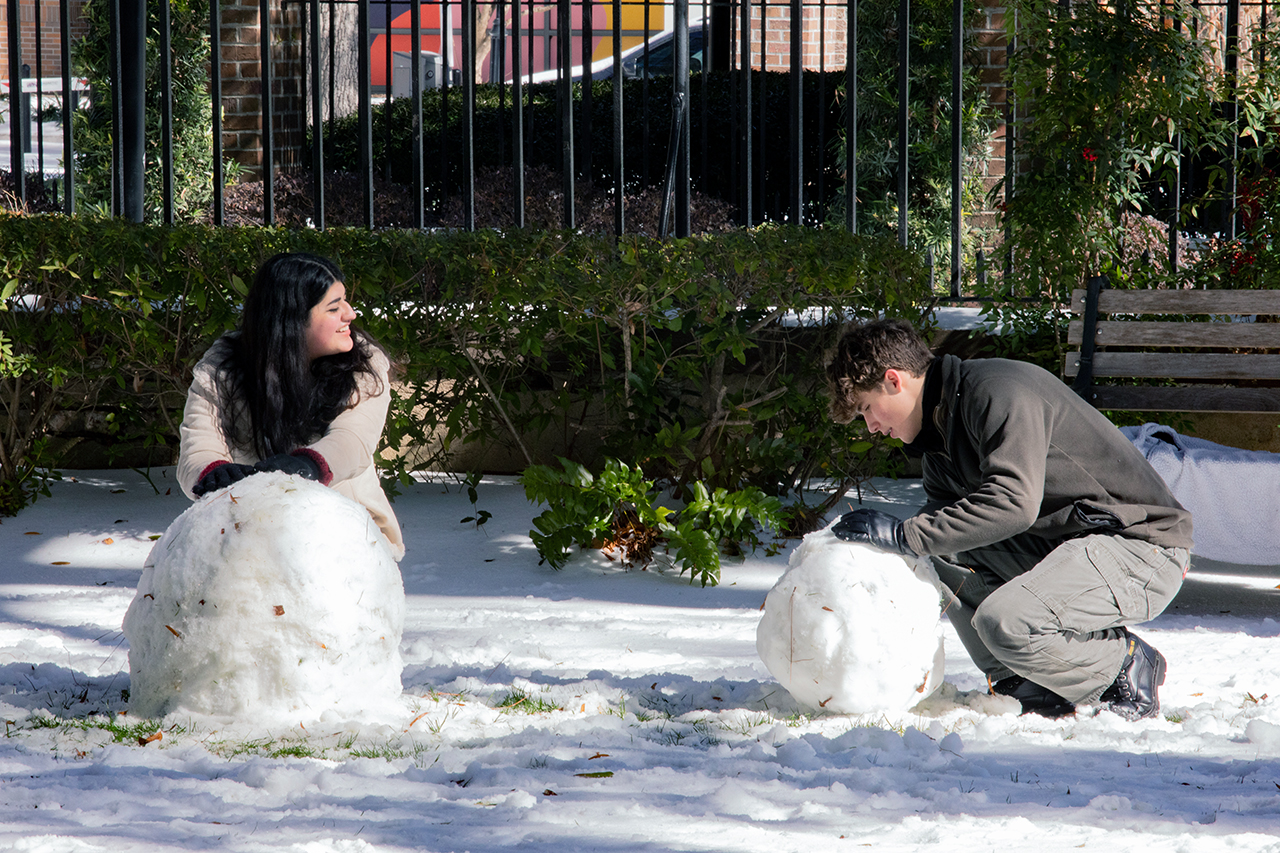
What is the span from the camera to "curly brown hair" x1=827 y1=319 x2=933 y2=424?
121 inches

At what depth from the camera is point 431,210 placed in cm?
1021

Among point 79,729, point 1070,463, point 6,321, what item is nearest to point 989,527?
point 1070,463

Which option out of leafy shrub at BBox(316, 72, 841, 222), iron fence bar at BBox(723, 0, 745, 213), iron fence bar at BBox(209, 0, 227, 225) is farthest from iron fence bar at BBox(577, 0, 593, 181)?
iron fence bar at BBox(209, 0, 227, 225)

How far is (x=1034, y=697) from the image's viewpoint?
318 centimetres

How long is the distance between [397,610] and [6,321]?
2.67 metres

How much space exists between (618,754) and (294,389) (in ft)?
4.33

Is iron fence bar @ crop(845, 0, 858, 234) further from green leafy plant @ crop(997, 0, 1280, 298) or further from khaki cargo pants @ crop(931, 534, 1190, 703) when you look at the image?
khaki cargo pants @ crop(931, 534, 1190, 703)

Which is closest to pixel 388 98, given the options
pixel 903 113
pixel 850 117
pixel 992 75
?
pixel 992 75

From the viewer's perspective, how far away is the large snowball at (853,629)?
290cm

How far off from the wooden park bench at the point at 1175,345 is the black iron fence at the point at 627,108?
765 millimetres

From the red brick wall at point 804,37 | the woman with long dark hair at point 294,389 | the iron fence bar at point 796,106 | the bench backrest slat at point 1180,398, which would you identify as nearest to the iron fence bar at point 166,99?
the woman with long dark hair at point 294,389

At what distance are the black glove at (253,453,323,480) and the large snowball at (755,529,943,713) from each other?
1.20 meters

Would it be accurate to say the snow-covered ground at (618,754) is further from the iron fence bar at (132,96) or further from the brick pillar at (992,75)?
the brick pillar at (992,75)

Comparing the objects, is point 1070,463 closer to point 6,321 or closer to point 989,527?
point 989,527
